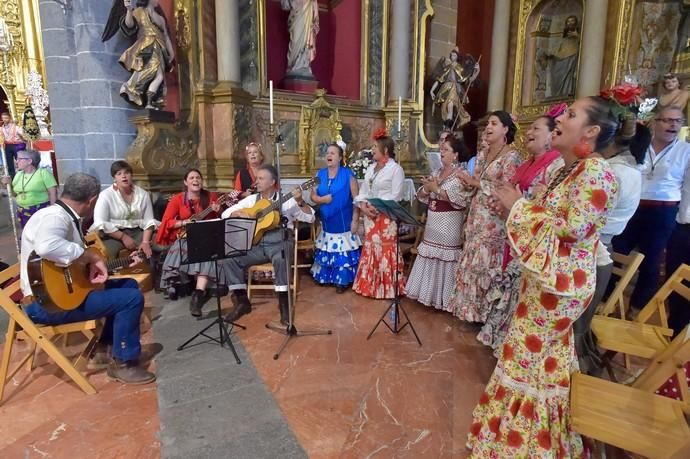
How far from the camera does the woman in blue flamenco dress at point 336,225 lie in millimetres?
4430

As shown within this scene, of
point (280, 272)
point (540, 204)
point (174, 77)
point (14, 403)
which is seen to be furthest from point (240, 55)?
point (540, 204)

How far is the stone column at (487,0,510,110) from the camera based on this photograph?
7.68m

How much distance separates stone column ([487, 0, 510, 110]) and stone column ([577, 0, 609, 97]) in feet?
4.63

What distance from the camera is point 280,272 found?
145 inches

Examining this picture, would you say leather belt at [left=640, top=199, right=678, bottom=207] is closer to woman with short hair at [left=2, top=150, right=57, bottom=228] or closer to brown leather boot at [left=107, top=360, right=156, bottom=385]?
brown leather boot at [left=107, top=360, right=156, bottom=385]

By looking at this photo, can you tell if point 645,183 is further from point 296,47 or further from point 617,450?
point 296,47

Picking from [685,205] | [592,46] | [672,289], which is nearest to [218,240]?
[672,289]

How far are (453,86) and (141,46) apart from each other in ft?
16.9

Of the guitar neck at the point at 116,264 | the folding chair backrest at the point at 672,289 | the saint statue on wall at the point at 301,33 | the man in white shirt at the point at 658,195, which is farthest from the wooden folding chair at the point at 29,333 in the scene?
the saint statue on wall at the point at 301,33

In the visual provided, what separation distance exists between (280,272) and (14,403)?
1.98 meters

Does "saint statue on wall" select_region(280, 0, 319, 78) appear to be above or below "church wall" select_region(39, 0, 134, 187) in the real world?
above

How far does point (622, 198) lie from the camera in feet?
8.36

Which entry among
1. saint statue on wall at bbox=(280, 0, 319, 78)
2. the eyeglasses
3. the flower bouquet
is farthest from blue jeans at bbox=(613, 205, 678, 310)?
saint statue on wall at bbox=(280, 0, 319, 78)

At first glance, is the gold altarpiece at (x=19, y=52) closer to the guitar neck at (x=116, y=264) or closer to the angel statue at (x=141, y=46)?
the angel statue at (x=141, y=46)
